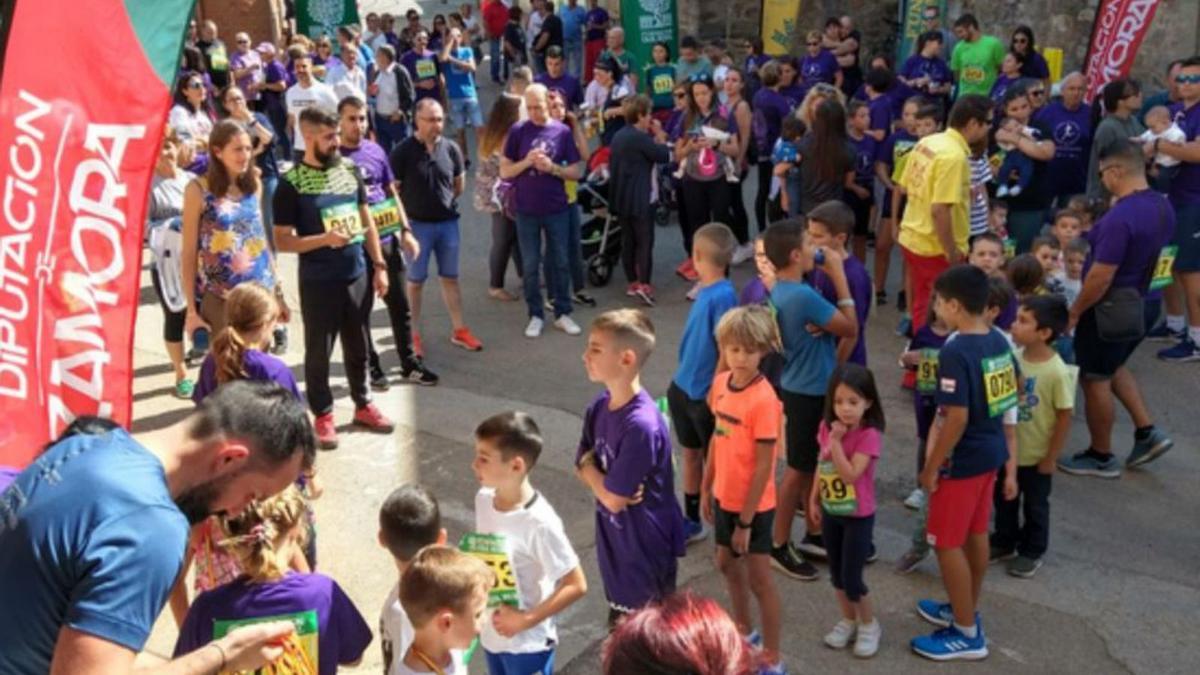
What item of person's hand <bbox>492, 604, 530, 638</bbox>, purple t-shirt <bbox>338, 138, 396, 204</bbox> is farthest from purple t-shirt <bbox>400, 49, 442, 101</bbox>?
person's hand <bbox>492, 604, 530, 638</bbox>

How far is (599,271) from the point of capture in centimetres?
997

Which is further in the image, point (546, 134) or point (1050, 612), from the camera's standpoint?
point (546, 134)

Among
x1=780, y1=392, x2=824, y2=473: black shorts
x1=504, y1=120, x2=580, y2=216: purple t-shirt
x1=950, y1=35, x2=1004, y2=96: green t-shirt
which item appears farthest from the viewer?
x1=950, y1=35, x2=1004, y2=96: green t-shirt

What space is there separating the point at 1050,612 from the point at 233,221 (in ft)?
14.8

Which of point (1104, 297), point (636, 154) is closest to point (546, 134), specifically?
point (636, 154)

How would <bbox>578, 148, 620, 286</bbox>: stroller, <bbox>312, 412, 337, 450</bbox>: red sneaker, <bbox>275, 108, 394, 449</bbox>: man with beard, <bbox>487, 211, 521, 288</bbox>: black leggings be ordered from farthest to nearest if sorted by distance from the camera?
<bbox>578, 148, 620, 286</bbox>: stroller, <bbox>487, 211, 521, 288</bbox>: black leggings, <bbox>312, 412, 337, 450</bbox>: red sneaker, <bbox>275, 108, 394, 449</bbox>: man with beard

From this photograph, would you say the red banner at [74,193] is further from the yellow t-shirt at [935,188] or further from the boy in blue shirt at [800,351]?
the yellow t-shirt at [935,188]

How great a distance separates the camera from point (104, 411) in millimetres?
2963

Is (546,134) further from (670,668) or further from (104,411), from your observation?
(670,668)

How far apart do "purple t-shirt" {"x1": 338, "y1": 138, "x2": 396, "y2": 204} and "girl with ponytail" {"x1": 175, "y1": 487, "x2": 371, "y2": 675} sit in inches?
155

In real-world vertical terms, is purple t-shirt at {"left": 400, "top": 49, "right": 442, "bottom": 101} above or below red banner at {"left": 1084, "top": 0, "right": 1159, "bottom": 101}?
below

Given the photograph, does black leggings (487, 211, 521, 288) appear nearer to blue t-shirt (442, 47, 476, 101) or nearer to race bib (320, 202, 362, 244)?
race bib (320, 202, 362, 244)

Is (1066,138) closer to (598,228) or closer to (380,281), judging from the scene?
(598,228)

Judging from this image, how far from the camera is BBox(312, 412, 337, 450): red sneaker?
6988 mm
